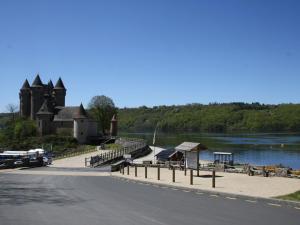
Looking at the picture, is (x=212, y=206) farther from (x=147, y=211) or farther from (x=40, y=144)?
(x=40, y=144)

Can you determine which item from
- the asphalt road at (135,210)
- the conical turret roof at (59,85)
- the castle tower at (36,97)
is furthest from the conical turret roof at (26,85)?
the asphalt road at (135,210)

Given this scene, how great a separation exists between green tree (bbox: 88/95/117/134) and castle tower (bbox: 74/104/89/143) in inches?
536

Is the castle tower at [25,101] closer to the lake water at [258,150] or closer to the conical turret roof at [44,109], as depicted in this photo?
the conical turret roof at [44,109]

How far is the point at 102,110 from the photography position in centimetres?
11700

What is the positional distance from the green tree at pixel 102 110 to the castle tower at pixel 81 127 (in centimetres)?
1361

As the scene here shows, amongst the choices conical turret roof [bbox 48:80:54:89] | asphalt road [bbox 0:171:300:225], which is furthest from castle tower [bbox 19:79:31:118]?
asphalt road [bbox 0:171:300:225]

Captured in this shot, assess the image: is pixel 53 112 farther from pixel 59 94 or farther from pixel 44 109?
pixel 59 94

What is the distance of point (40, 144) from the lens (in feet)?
328

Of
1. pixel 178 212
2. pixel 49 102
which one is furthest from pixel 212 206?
pixel 49 102

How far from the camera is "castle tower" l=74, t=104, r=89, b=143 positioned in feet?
334

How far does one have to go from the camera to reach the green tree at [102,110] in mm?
116812

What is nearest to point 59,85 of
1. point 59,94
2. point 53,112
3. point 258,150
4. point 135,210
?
point 59,94

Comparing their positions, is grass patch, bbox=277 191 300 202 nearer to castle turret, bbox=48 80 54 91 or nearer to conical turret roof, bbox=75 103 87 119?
conical turret roof, bbox=75 103 87 119

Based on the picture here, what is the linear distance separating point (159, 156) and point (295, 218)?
1733 inches
